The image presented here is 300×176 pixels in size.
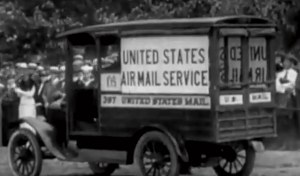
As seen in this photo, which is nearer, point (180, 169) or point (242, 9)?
point (180, 169)

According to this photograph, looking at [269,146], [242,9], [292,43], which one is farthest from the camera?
[242,9]

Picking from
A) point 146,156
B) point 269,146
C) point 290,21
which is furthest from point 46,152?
point 290,21

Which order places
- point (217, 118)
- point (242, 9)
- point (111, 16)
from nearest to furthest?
1. point (217, 118)
2. point (242, 9)
3. point (111, 16)

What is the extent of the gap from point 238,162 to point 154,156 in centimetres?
148

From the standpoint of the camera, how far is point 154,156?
1259cm

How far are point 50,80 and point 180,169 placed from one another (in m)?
6.43

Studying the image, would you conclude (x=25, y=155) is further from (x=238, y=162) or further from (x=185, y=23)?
(x=185, y=23)

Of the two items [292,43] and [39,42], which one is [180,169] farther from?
[39,42]

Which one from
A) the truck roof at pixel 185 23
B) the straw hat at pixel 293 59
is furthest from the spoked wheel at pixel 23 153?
the straw hat at pixel 293 59

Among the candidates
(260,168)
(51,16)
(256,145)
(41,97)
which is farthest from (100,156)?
(51,16)

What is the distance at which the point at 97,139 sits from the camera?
1338cm

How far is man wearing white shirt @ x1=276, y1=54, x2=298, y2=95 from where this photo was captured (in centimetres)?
1755

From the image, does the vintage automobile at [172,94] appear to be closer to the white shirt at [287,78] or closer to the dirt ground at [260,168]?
the dirt ground at [260,168]

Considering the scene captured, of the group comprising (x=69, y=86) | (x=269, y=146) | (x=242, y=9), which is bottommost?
(x=269, y=146)
